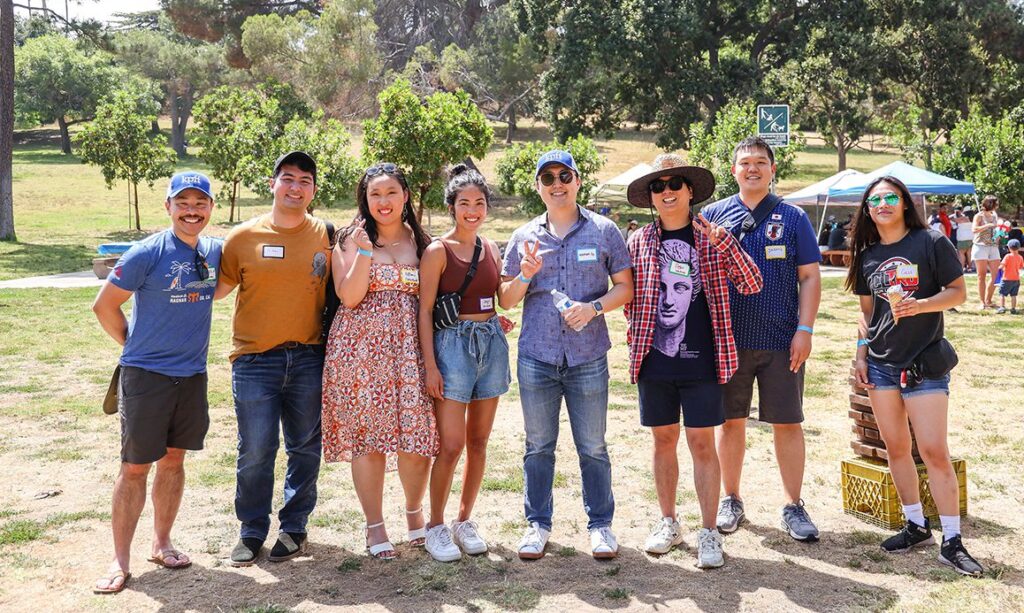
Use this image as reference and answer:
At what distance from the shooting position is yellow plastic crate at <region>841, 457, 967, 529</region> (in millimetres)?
4676

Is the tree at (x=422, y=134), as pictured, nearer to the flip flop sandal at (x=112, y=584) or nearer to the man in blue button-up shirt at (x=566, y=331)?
the man in blue button-up shirt at (x=566, y=331)

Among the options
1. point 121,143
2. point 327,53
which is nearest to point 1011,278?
point 121,143

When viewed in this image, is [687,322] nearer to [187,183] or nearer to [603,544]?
[603,544]

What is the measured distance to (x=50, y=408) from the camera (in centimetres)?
754

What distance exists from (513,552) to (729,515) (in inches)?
47.7

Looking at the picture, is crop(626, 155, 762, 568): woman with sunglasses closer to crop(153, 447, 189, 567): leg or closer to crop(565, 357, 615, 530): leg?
crop(565, 357, 615, 530): leg

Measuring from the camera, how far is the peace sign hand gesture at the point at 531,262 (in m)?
4.06

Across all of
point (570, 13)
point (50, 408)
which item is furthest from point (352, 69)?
point (50, 408)

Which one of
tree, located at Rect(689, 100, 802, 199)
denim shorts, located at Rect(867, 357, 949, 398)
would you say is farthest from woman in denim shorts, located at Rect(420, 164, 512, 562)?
tree, located at Rect(689, 100, 802, 199)

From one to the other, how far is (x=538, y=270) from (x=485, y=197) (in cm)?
51

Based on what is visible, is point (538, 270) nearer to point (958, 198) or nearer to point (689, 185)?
point (689, 185)

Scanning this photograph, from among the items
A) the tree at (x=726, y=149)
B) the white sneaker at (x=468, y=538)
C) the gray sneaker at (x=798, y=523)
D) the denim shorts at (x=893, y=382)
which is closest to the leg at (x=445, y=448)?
the white sneaker at (x=468, y=538)

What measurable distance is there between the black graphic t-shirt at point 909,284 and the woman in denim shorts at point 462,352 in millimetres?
1850

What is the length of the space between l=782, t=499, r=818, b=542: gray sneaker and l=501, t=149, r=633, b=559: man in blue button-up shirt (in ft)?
3.25
